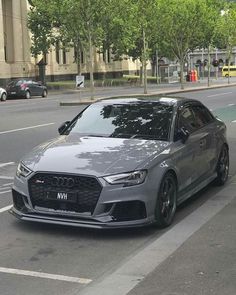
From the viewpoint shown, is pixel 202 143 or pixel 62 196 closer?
pixel 62 196

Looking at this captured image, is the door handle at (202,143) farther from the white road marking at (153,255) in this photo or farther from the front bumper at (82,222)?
the front bumper at (82,222)

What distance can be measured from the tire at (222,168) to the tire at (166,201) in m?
2.21

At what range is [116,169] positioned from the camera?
6160 millimetres

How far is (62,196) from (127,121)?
178 cm

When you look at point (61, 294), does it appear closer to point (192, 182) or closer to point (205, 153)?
point (192, 182)

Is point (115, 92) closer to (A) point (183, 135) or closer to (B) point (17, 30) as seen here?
(B) point (17, 30)

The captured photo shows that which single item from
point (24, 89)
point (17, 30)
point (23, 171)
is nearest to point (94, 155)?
point (23, 171)

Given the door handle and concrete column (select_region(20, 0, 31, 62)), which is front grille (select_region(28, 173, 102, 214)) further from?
concrete column (select_region(20, 0, 31, 62))

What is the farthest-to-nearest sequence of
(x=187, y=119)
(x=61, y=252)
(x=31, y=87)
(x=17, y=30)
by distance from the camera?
(x=17, y=30)
(x=31, y=87)
(x=187, y=119)
(x=61, y=252)

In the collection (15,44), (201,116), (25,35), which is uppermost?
(25,35)

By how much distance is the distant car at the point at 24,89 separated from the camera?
137 feet

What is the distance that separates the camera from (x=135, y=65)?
317ft

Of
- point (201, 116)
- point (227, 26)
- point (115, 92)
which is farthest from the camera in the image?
point (227, 26)

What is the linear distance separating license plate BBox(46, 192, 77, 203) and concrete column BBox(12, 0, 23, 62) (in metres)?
55.1
